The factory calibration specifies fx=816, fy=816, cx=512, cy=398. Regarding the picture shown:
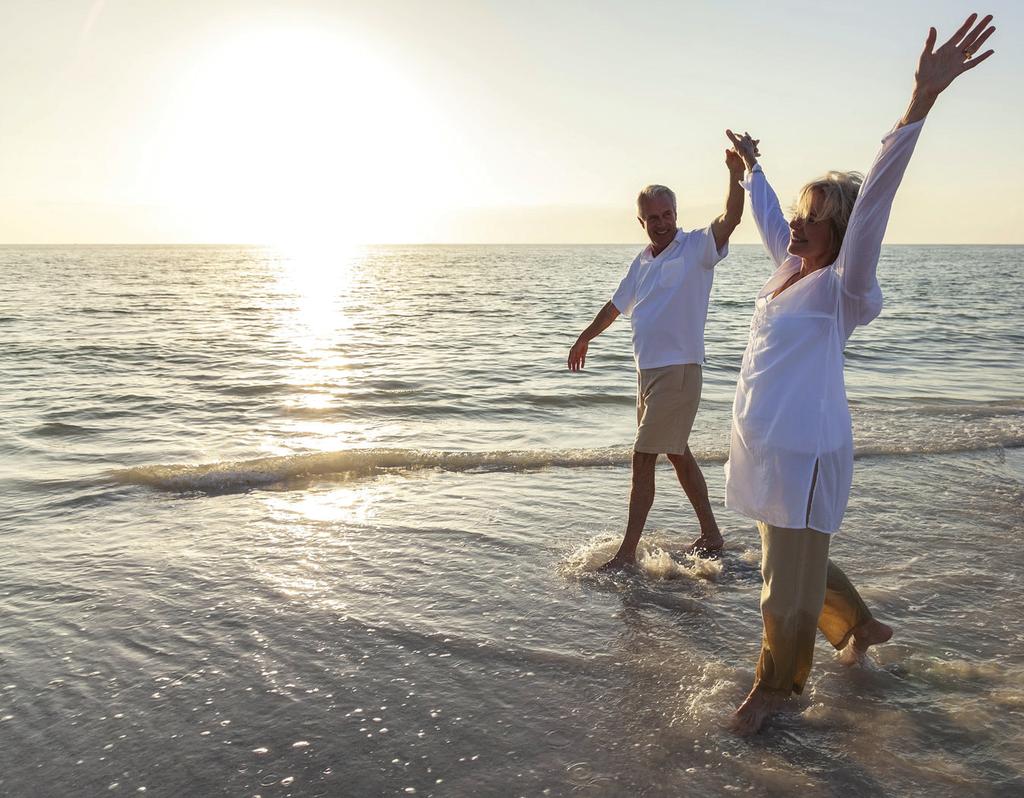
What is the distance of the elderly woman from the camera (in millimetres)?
2475

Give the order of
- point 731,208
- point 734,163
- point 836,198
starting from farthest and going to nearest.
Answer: point 731,208 → point 734,163 → point 836,198

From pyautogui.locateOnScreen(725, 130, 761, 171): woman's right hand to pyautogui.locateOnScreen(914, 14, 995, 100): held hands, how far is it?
1.18 metres

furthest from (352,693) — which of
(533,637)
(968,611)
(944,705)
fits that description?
(968,611)

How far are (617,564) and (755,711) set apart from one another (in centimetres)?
180

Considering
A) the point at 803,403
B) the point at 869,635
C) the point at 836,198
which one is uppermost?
the point at 836,198

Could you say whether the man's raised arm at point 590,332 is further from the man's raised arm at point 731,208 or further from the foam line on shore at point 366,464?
the foam line on shore at point 366,464

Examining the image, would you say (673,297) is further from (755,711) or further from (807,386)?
(755,711)

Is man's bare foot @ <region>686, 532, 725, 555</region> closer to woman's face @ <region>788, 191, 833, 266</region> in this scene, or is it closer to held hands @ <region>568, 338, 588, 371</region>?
held hands @ <region>568, 338, 588, 371</region>

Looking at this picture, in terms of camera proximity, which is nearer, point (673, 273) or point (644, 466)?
point (673, 273)

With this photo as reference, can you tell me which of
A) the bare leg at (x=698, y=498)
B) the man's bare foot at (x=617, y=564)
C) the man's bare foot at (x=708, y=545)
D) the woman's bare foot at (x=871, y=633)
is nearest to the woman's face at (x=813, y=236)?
the woman's bare foot at (x=871, y=633)

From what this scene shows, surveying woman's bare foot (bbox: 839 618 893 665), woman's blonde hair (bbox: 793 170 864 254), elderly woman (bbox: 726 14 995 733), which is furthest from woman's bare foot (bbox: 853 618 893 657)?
woman's blonde hair (bbox: 793 170 864 254)

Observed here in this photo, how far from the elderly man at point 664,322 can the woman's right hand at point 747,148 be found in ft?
2.52

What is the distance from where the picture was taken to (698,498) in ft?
17.2

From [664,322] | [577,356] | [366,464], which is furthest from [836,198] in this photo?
[366,464]
